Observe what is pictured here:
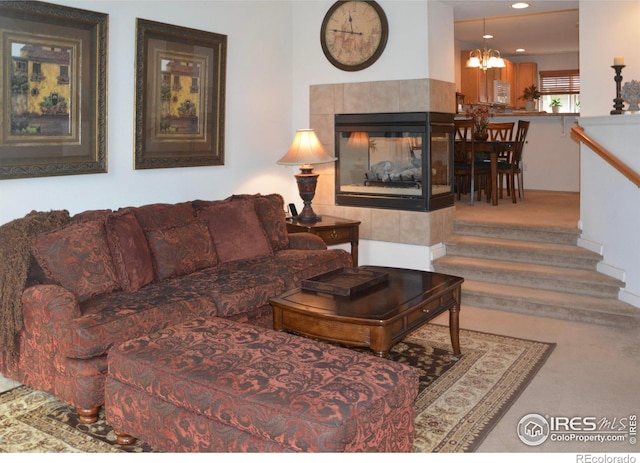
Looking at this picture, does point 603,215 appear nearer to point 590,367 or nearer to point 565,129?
point 590,367

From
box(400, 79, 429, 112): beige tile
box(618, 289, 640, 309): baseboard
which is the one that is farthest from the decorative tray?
box(618, 289, 640, 309): baseboard

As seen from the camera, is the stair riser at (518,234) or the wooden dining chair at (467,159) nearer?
the stair riser at (518,234)

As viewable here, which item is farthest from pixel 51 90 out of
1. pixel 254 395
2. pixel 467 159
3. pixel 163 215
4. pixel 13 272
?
pixel 467 159

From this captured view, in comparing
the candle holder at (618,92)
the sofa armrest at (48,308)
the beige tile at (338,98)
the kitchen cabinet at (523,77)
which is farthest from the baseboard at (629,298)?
the kitchen cabinet at (523,77)

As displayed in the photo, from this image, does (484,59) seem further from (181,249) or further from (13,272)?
(13,272)

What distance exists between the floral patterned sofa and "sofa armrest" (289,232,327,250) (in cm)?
1

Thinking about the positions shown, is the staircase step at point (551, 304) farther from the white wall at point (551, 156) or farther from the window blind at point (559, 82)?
the window blind at point (559, 82)

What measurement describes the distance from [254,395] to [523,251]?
3.73 metres

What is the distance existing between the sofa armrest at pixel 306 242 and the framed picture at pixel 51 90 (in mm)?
1487

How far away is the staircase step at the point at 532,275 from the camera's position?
4891 mm

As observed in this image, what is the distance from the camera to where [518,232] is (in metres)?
5.71

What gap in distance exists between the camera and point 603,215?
511 centimetres

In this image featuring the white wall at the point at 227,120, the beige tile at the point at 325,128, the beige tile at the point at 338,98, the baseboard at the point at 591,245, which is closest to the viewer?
the white wall at the point at 227,120

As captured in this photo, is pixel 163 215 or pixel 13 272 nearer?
pixel 13 272
